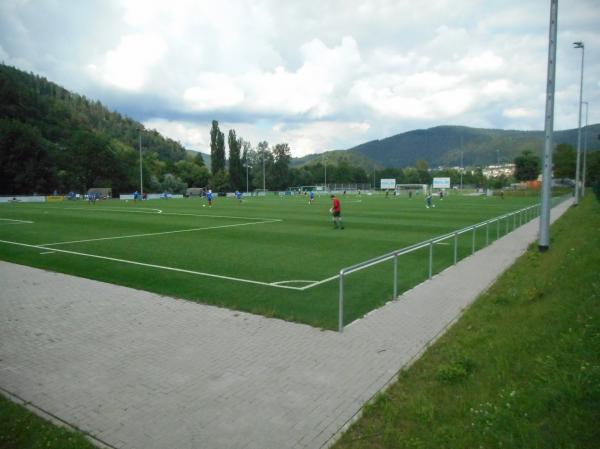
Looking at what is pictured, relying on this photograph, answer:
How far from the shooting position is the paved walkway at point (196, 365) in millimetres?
4254

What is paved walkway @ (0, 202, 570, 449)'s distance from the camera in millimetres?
4254

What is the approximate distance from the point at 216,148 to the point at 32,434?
103986mm

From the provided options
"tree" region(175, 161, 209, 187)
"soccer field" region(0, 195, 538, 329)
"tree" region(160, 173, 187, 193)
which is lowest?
"soccer field" region(0, 195, 538, 329)

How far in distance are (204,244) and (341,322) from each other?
1151 centimetres

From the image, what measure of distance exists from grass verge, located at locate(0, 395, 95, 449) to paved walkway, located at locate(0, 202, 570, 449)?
0.18m

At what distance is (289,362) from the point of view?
575cm

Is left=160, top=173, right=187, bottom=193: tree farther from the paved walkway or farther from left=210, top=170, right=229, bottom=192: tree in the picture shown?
the paved walkway

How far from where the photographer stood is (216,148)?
104m

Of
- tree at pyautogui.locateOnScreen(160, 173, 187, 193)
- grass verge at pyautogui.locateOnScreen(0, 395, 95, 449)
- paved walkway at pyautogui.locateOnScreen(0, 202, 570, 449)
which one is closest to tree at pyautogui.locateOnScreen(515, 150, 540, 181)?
tree at pyautogui.locateOnScreen(160, 173, 187, 193)

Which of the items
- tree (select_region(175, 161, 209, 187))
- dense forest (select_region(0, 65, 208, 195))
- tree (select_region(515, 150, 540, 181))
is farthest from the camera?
tree (select_region(515, 150, 540, 181))

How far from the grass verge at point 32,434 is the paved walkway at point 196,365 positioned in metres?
0.18

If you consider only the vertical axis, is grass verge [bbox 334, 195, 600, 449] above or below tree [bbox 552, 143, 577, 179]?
below

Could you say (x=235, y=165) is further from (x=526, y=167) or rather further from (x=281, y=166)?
(x=526, y=167)

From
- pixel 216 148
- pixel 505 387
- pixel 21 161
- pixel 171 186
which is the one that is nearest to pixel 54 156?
pixel 21 161
